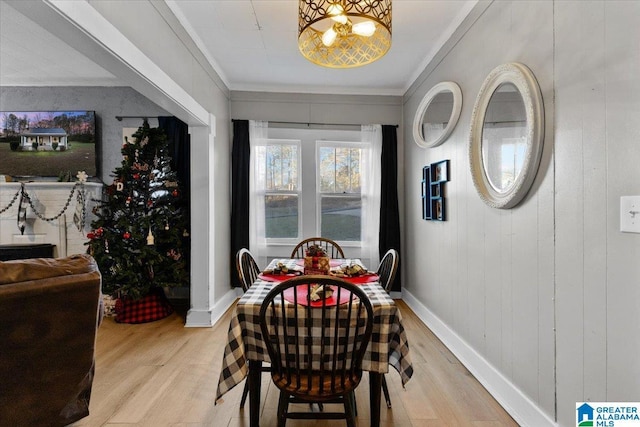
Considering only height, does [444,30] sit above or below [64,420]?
above

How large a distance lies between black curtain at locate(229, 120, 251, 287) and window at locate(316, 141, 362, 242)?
3.22 feet

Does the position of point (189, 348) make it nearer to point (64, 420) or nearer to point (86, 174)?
point (64, 420)

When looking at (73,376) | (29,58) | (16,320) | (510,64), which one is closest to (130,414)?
(73,376)

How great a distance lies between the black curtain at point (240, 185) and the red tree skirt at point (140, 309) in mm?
936

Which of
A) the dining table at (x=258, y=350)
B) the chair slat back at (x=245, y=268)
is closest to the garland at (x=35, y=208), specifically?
the chair slat back at (x=245, y=268)

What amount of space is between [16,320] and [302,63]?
10.5ft

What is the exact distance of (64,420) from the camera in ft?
5.72

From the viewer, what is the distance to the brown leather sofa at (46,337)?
1487 millimetres

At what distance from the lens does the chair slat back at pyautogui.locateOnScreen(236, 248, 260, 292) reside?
7.04 feet

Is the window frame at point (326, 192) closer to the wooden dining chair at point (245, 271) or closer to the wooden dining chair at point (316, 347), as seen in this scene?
the wooden dining chair at point (245, 271)

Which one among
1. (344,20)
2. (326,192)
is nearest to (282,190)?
(326,192)

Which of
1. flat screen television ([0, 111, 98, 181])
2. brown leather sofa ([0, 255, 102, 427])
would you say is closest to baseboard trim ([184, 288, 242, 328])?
brown leather sofa ([0, 255, 102, 427])

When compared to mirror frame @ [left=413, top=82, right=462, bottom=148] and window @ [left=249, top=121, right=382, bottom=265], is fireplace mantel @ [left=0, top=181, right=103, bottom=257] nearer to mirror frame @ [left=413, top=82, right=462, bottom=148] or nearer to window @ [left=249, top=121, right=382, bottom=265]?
window @ [left=249, top=121, right=382, bottom=265]

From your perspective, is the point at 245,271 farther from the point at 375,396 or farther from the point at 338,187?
the point at 338,187
